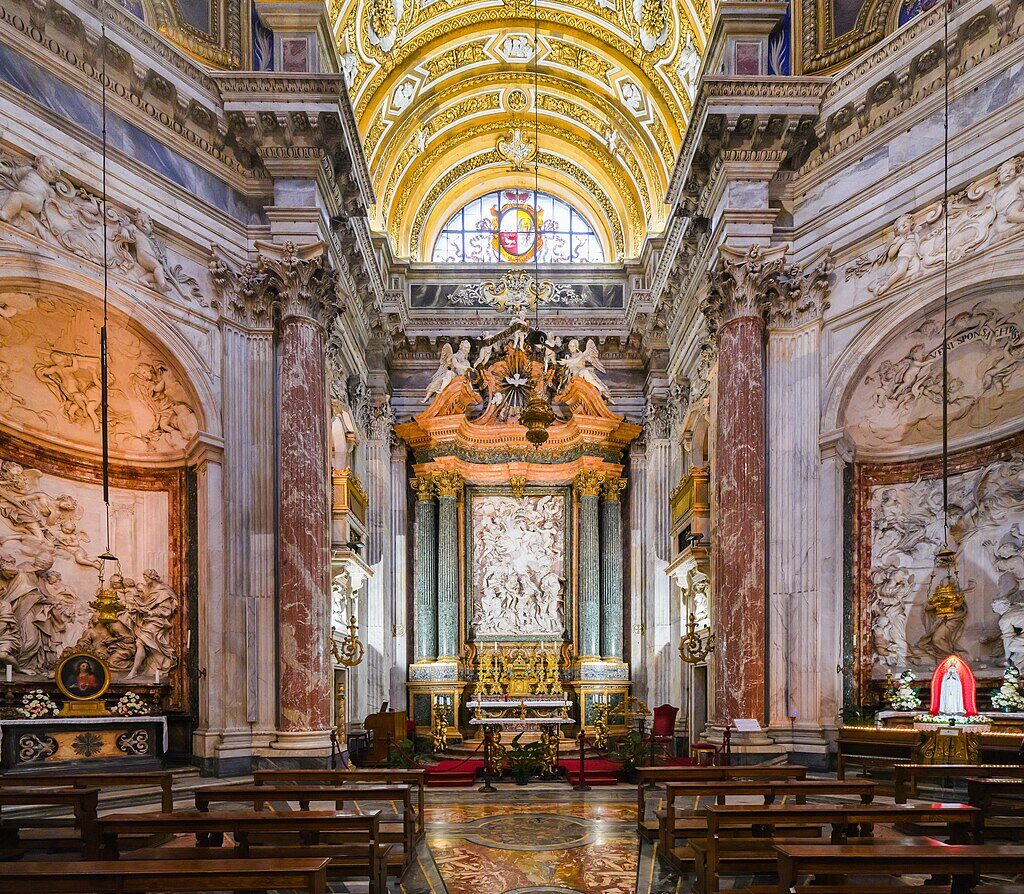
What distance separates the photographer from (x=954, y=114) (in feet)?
34.7

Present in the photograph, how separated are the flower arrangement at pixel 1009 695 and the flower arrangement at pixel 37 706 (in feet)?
33.8

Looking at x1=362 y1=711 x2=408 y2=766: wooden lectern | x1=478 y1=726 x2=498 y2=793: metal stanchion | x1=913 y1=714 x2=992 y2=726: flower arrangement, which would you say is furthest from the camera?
x1=362 y1=711 x2=408 y2=766: wooden lectern

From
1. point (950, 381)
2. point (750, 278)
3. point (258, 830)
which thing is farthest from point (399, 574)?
point (258, 830)

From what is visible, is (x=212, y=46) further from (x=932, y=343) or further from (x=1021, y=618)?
(x=1021, y=618)

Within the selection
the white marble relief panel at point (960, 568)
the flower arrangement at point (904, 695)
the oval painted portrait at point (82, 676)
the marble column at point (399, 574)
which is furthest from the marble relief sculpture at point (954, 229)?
the marble column at point (399, 574)

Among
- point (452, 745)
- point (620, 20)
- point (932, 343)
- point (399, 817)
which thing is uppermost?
point (620, 20)

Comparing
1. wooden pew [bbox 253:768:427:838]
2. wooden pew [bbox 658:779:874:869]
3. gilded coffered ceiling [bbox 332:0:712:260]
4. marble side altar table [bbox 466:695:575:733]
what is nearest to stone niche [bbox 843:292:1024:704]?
wooden pew [bbox 658:779:874:869]

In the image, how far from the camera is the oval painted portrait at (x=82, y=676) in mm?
11016

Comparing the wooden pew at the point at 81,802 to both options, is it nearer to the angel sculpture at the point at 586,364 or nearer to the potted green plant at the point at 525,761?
the potted green plant at the point at 525,761

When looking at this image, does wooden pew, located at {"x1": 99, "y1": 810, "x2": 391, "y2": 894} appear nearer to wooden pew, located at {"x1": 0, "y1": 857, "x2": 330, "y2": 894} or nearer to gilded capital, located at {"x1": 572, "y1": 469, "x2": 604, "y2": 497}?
wooden pew, located at {"x1": 0, "y1": 857, "x2": 330, "y2": 894}

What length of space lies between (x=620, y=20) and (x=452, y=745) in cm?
1415

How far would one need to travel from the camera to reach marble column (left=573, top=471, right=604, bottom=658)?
20203mm

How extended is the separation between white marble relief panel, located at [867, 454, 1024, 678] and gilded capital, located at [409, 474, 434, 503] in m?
10.7

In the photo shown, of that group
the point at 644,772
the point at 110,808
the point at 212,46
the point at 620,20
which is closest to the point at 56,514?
the point at 110,808
